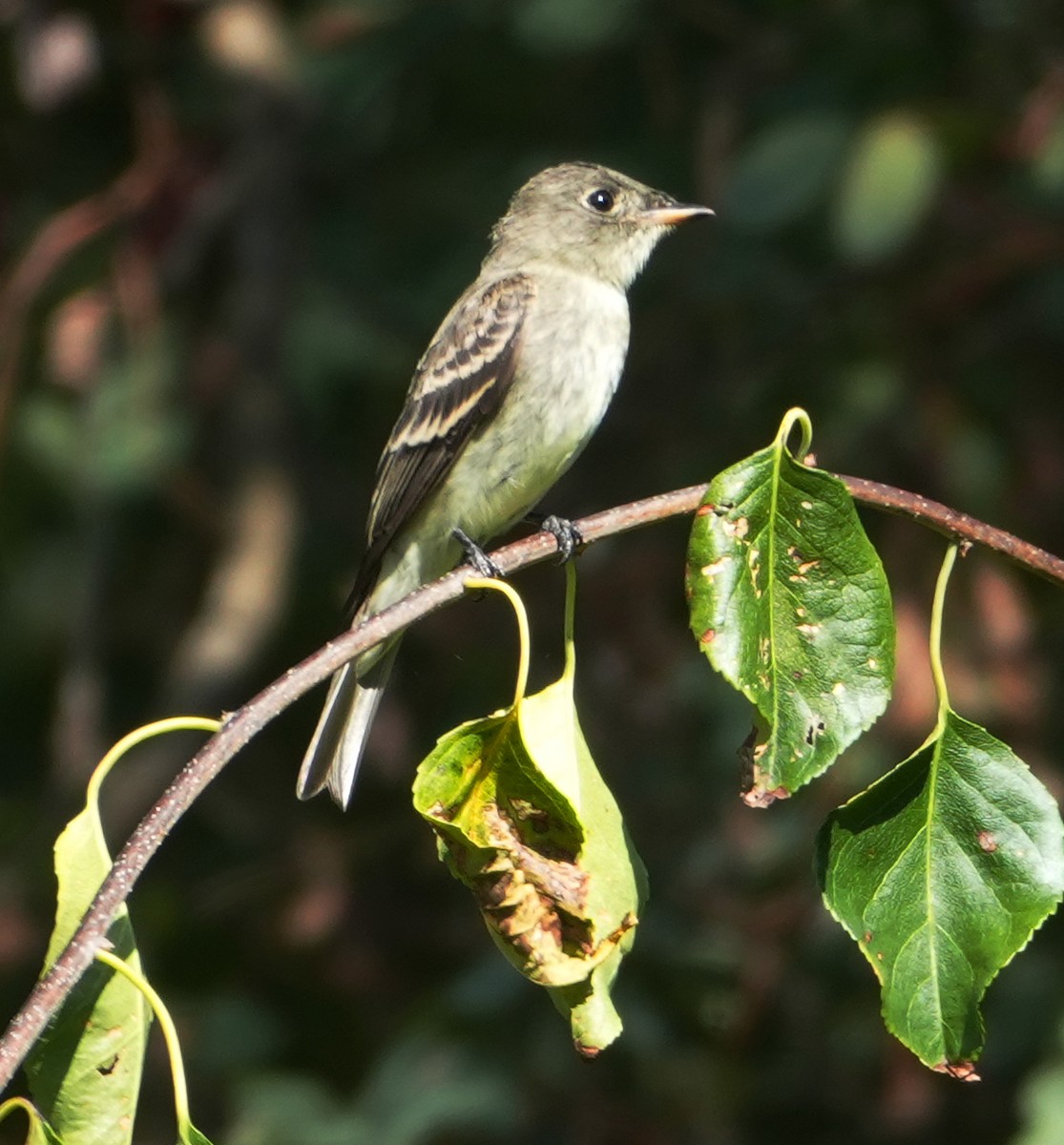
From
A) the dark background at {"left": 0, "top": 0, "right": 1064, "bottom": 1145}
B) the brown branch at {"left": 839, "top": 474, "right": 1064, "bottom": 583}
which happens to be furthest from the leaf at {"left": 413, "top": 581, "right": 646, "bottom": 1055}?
the dark background at {"left": 0, "top": 0, "right": 1064, "bottom": 1145}

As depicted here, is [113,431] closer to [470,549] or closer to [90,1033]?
[470,549]

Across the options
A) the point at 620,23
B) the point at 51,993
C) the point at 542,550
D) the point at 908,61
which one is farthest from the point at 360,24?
the point at 51,993

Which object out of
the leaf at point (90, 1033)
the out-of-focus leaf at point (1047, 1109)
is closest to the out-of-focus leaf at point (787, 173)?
the out-of-focus leaf at point (1047, 1109)

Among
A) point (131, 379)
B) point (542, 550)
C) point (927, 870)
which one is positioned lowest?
point (131, 379)

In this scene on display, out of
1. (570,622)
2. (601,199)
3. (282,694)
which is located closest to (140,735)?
(282,694)

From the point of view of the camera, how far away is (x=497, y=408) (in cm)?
435

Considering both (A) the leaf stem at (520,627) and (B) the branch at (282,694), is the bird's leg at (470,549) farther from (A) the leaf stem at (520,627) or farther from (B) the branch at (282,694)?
(A) the leaf stem at (520,627)

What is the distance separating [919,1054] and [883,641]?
0.47 meters

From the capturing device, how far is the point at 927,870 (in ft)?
7.46

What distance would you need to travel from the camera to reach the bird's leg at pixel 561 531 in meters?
2.76

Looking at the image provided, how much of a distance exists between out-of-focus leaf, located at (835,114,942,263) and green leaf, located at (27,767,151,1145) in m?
3.16

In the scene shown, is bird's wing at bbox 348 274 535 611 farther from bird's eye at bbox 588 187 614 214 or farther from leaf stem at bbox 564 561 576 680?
leaf stem at bbox 564 561 576 680

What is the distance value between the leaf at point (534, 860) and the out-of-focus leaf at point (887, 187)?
2.92 m

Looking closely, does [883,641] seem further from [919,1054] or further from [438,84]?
[438,84]
